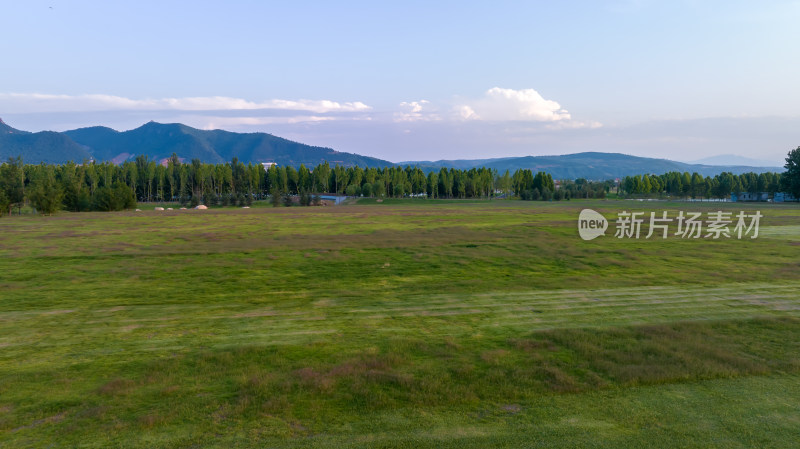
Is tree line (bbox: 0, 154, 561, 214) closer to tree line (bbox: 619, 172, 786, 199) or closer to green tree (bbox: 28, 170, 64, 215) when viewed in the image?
green tree (bbox: 28, 170, 64, 215)

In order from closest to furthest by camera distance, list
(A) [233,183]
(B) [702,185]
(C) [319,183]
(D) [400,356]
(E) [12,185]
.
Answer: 1. (D) [400,356]
2. (E) [12,185]
3. (A) [233,183]
4. (C) [319,183]
5. (B) [702,185]

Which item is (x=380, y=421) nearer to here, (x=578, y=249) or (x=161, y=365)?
(x=161, y=365)

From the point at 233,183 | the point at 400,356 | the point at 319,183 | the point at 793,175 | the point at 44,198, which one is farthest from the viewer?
the point at 319,183

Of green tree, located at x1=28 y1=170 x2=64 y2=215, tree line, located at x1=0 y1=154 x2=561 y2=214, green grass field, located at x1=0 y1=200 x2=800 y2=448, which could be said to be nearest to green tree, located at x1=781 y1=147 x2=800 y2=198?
tree line, located at x1=0 y1=154 x2=561 y2=214

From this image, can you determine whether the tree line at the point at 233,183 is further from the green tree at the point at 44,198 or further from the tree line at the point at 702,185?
the tree line at the point at 702,185

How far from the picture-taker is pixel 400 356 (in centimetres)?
944

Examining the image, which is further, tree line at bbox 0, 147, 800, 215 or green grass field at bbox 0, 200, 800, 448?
tree line at bbox 0, 147, 800, 215

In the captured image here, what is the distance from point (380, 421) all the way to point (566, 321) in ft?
23.8

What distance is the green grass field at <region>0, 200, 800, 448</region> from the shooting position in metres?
6.54

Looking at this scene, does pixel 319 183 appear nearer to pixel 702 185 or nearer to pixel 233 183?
pixel 233 183

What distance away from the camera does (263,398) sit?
24.6 feet

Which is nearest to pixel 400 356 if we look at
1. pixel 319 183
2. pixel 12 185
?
pixel 12 185

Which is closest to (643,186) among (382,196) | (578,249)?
(382,196)

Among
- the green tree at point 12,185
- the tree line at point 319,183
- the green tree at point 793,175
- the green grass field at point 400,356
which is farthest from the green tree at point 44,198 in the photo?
the green tree at point 793,175
